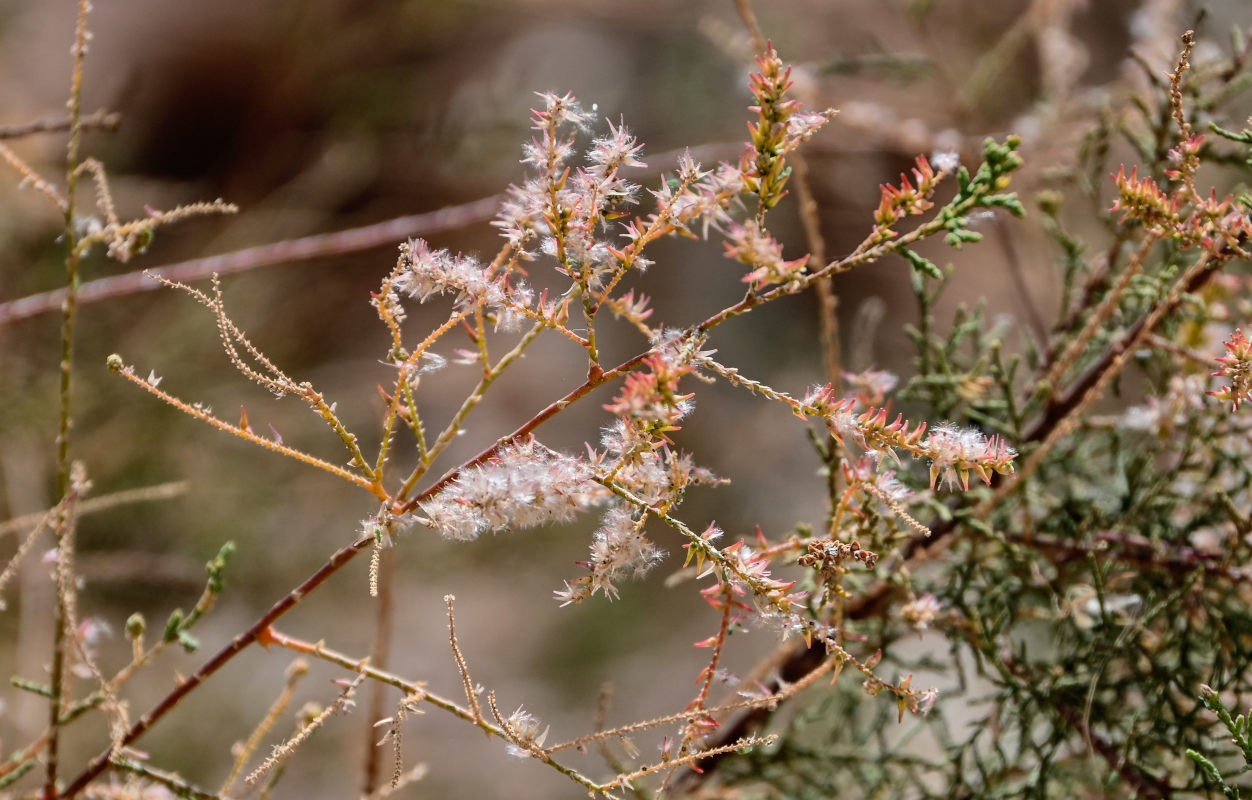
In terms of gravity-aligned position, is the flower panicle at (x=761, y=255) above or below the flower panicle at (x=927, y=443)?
above

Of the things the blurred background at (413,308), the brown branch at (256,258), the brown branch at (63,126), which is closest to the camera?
the brown branch at (63,126)

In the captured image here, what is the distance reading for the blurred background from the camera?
0.99m

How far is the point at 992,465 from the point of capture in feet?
0.90

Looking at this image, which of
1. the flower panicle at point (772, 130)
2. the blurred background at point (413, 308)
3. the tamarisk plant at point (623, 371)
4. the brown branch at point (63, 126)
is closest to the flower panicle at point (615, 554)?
the tamarisk plant at point (623, 371)

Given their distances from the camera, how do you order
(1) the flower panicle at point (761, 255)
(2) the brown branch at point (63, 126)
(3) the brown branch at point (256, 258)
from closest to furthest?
1. (1) the flower panicle at point (761, 255)
2. (2) the brown branch at point (63, 126)
3. (3) the brown branch at point (256, 258)

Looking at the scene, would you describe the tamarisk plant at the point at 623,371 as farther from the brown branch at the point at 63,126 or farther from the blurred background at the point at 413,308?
the blurred background at the point at 413,308

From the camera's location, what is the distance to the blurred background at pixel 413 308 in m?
0.99

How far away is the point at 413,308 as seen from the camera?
1.27 m

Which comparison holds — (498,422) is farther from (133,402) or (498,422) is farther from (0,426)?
(0,426)

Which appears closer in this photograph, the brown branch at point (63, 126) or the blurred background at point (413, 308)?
the brown branch at point (63, 126)

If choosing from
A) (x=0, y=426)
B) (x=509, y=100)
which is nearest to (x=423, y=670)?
(x=0, y=426)

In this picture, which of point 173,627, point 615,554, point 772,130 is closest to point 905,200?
point 772,130

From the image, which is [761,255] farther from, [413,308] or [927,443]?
[413,308]

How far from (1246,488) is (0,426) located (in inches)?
40.6
